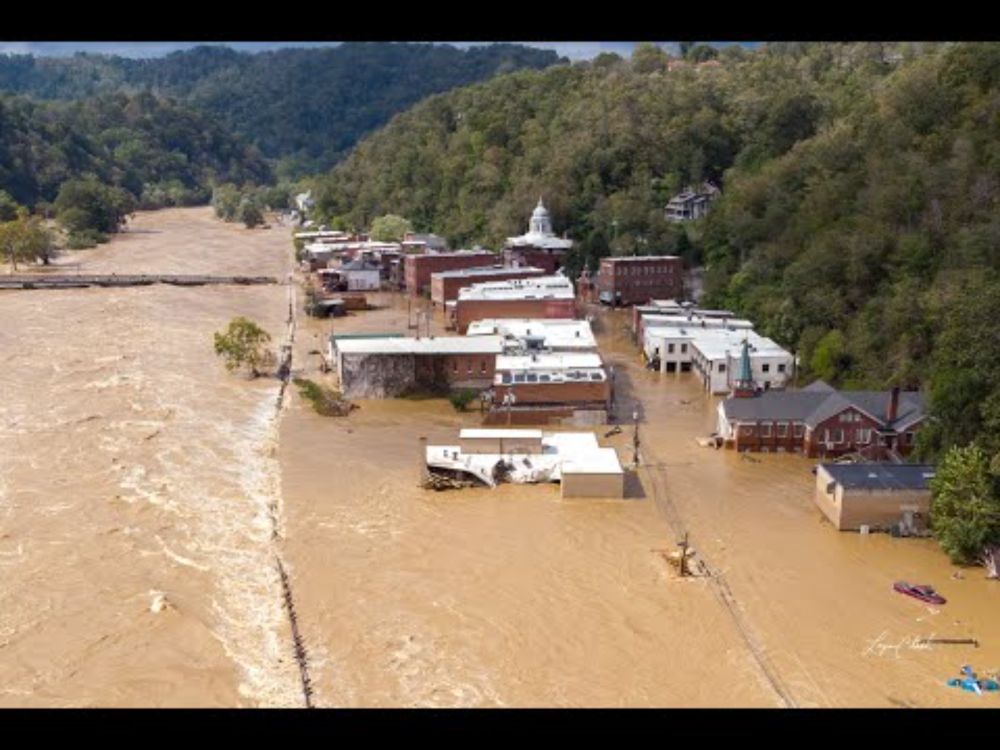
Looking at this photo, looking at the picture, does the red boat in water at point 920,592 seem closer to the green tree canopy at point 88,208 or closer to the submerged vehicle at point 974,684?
the submerged vehicle at point 974,684

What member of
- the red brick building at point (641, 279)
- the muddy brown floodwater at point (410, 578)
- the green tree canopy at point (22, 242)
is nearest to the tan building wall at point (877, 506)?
the muddy brown floodwater at point (410, 578)

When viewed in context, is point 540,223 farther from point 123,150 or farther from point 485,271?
point 123,150

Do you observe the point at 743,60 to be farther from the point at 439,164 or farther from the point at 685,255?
the point at 685,255

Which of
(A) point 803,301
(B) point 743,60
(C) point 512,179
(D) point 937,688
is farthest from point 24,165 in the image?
(D) point 937,688

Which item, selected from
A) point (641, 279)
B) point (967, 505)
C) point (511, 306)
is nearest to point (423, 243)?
point (641, 279)

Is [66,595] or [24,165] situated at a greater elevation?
[24,165]

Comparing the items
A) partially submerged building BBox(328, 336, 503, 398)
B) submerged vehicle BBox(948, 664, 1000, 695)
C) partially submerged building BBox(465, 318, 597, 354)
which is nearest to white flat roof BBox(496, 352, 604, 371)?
partially submerged building BBox(465, 318, 597, 354)

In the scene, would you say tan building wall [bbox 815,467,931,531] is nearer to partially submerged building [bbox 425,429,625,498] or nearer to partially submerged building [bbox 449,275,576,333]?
partially submerged building [bbox 425,429,625,498]
